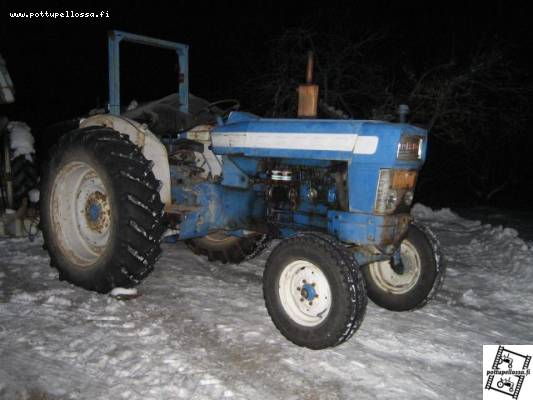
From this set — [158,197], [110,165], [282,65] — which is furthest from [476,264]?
[282,65]

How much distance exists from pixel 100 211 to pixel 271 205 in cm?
147

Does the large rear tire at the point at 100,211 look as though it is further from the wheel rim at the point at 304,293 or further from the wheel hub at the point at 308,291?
the wheel hub at the point at 308,291

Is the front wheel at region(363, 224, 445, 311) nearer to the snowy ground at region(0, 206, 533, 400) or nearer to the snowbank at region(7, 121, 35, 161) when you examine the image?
the snowy ground at region(0, 206, 533, 400)

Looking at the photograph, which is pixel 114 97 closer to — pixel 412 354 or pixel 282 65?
pixel 412 354

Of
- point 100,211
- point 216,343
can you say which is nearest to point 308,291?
point 216,343

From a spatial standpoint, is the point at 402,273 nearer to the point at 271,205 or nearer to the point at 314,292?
the point at 314,292

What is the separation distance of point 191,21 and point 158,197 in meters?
12.9

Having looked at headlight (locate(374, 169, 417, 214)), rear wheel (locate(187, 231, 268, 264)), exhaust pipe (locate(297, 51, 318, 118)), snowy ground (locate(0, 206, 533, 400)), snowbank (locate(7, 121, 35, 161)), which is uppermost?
exhaust pipe (locate(297, 51, 318, 118))

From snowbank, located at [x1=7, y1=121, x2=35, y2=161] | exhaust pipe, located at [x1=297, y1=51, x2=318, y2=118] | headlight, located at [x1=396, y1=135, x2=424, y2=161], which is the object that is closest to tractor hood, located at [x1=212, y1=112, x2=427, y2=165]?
headlight, located at [x1=396, y1=135, x2=424, y2=161]

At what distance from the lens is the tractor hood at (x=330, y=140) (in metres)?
3.27

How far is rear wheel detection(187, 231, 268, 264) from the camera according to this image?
15.8 ft

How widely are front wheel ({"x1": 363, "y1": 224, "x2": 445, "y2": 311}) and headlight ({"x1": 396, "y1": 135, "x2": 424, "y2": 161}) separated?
2.33 feet

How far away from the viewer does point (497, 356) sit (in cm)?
321

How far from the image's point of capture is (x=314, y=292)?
10.6 feet
